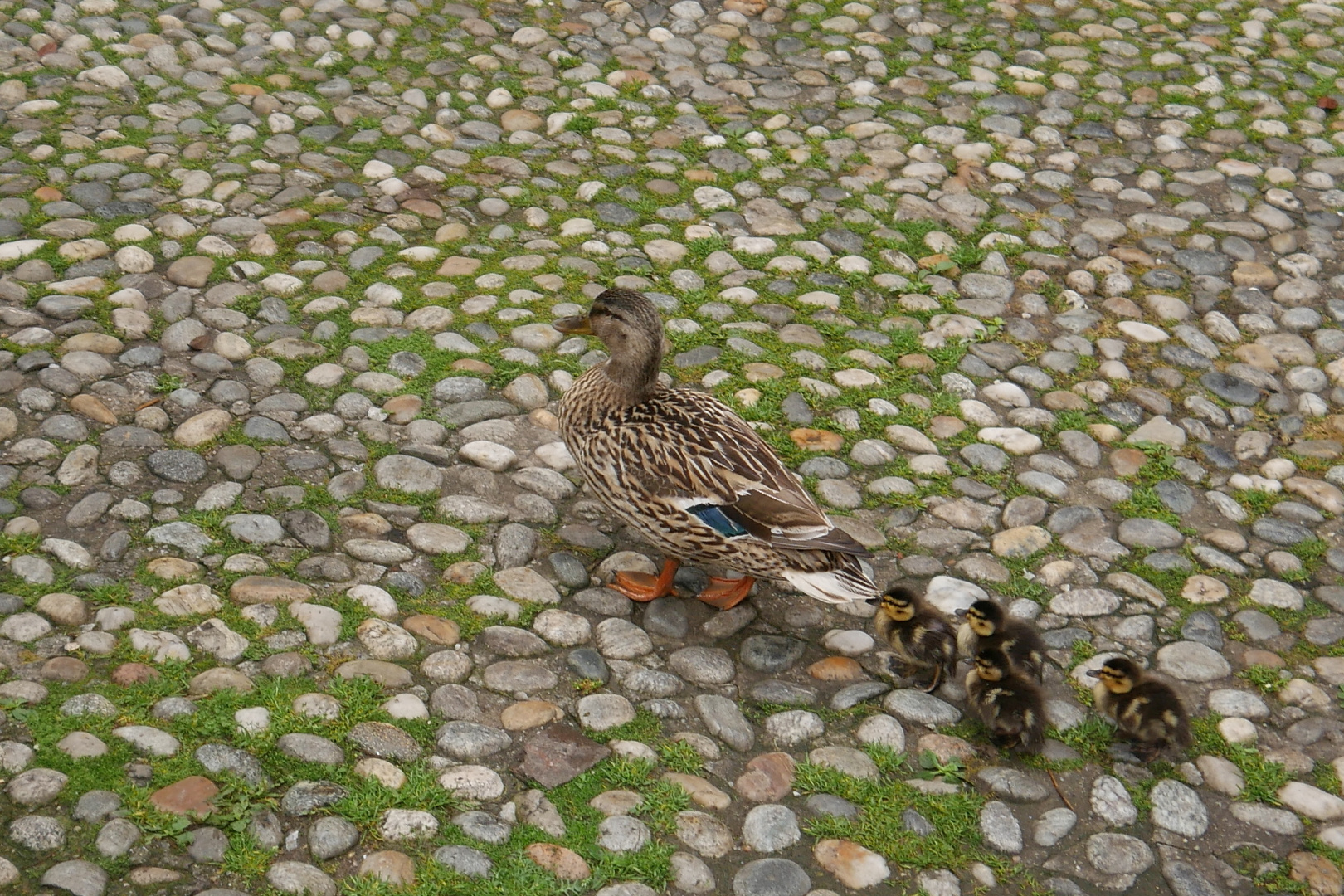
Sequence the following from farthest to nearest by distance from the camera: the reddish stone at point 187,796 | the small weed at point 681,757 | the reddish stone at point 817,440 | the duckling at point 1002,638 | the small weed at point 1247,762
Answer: the reddish stone at point 817,440 → the duckling at point 1002,638 → the small weed at point 1247,762 → the small weed at point 681,757 → the reddish stone at point 187,796

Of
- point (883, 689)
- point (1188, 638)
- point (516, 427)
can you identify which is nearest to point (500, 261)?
point (516, 427)

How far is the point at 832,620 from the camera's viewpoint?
527 centimetres

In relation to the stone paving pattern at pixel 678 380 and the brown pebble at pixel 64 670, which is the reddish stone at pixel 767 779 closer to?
the stone paving pattern at pixel 678 380

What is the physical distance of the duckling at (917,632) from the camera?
4766mm

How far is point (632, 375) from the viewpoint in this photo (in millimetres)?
5348

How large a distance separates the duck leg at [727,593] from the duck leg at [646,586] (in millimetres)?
160

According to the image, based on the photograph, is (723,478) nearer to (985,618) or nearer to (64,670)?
(985,618)

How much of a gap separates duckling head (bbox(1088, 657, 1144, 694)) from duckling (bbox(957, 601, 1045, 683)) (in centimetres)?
25

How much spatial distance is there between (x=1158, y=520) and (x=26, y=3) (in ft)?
26.9

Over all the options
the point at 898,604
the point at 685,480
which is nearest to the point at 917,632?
the point at 898,604

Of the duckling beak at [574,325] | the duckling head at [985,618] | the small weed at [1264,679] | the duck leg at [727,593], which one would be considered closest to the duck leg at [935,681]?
the duckling head at [985,618]

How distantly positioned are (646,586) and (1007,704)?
1.55 metres

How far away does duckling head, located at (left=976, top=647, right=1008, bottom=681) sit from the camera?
4641mm

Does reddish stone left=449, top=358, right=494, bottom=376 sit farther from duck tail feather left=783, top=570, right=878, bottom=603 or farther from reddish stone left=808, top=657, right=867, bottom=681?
reddish stone left=808, top=657, right=867, bottom=681
